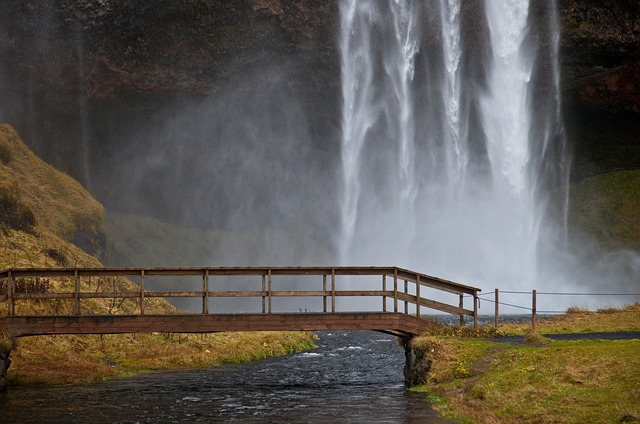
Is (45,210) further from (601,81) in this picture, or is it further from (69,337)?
(601,81)

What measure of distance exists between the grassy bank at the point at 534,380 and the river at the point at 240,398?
3.19ft

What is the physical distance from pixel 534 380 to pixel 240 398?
877 cm

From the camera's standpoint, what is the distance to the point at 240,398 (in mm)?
24828

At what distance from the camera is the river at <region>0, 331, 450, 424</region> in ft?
69.4

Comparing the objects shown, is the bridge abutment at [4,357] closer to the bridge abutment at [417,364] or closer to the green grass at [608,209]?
the bridge abutment at [417,364]

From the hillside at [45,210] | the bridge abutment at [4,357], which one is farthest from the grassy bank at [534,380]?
the hillside at [45,210]

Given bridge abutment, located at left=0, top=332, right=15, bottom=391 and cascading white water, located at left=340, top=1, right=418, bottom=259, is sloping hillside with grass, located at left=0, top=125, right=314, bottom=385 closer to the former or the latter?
bridge abutment, located at left=0, top=332, right=15, bottom=391

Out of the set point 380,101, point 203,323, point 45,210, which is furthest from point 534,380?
point 380,101

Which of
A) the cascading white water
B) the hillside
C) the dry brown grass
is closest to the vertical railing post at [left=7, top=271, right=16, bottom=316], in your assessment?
the hillside

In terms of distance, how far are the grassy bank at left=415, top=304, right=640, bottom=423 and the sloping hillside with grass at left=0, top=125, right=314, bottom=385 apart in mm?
11273

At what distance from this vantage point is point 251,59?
77.8 meters

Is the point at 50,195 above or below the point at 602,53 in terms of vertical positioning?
below

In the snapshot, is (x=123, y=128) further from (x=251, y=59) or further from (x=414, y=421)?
(x=414, y=421)

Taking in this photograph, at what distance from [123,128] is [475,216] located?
1319 inches
